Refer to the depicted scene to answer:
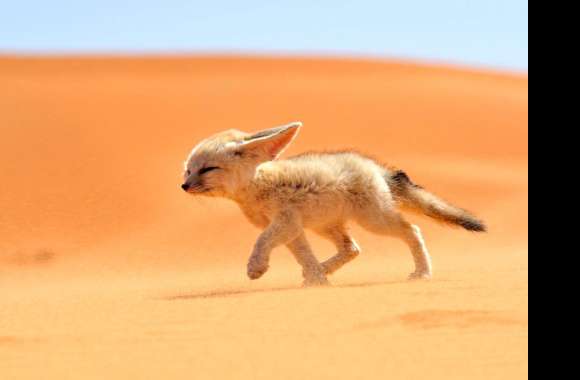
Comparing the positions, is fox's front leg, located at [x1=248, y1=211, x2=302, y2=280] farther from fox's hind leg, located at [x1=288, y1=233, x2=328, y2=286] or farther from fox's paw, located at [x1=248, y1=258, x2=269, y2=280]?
fox's hind leg, located at [x1=288, y1=233, x2=328, y2=286]

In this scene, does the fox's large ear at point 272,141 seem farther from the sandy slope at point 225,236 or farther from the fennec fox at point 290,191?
the sandy slope at point 225,236

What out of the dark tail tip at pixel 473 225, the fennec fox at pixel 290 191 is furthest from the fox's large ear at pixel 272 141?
the dark tail tip at pixel 473 225

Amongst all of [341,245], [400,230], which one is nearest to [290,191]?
[341,245]

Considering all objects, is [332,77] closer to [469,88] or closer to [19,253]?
[469,88]

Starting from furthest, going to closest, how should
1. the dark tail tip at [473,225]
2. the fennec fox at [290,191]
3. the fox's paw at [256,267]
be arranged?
the dark tail tip at [473,225] → the fennec fox at [290,191] → the fox's paw at [256,267]

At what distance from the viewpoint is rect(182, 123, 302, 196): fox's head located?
21.9ft

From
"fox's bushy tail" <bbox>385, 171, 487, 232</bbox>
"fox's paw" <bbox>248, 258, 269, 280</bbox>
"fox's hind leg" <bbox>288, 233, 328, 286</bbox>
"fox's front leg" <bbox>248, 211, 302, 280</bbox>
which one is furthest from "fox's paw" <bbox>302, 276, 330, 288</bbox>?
"fox's bushy tail" <bbox>385, 171, 487, 232</bbox>

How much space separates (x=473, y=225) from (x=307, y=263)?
1573 mm

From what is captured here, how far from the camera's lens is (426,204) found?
753 cm

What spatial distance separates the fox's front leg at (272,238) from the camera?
630cm

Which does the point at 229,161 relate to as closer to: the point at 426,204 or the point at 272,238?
the point at 272,238

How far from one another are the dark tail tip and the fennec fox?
1.62 feet

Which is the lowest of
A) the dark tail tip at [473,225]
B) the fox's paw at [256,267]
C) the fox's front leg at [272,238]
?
the fox's paw at [256,267]

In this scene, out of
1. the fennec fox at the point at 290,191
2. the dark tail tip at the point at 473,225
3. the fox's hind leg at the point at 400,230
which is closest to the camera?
the fennec fox at the point at 290,191
